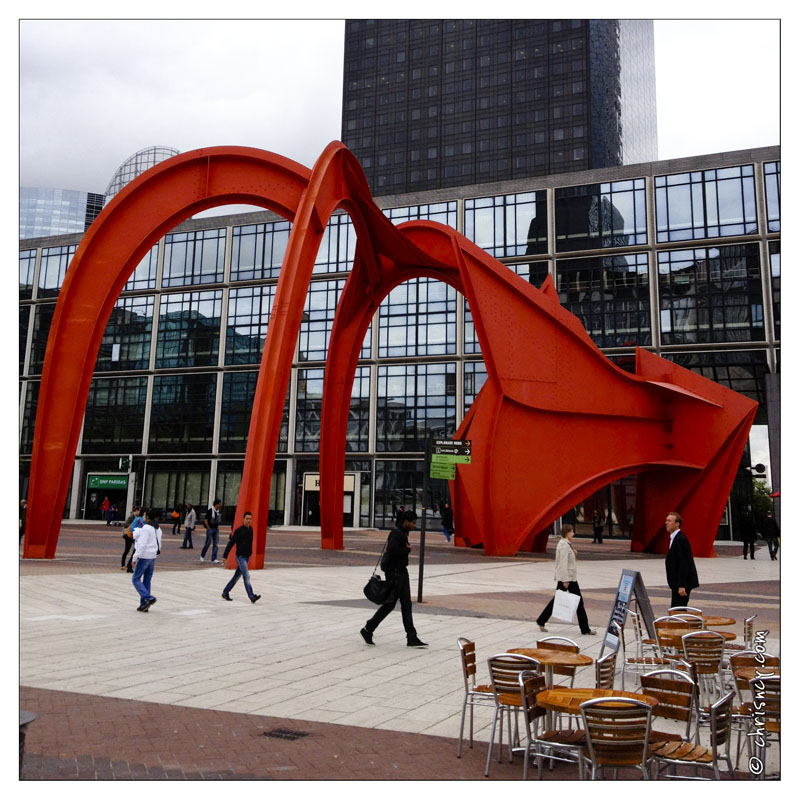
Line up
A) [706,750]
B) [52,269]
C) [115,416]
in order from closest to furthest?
[706,750] → [52,269] → [115,416]

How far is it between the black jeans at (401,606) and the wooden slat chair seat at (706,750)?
459cm

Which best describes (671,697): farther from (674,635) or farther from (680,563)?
(680,563)

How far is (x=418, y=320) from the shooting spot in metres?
48.4

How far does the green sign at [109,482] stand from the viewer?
51500 mm

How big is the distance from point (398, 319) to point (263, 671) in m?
42.0

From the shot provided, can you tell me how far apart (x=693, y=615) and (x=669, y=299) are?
121 feet

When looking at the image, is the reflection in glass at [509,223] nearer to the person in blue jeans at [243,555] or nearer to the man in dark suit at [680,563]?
the person in blue jeans at [243,555]

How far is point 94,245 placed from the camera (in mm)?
19219

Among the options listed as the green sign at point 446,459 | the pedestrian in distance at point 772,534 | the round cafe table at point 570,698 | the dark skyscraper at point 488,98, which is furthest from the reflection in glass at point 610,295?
the dark skyscraper at point 488,98

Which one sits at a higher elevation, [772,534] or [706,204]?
[706,204]

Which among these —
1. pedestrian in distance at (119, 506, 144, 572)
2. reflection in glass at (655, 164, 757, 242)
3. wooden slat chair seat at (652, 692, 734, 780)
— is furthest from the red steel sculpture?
reflection in glass at (655, 164, 757, 242)

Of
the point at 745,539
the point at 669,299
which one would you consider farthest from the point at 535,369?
the point at 669,299

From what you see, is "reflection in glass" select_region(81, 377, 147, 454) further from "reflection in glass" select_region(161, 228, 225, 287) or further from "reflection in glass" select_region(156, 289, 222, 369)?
"reflection in glass" select_region(161, 228, 225, 287)

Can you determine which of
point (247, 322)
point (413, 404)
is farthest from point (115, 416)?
point (413, 404)
